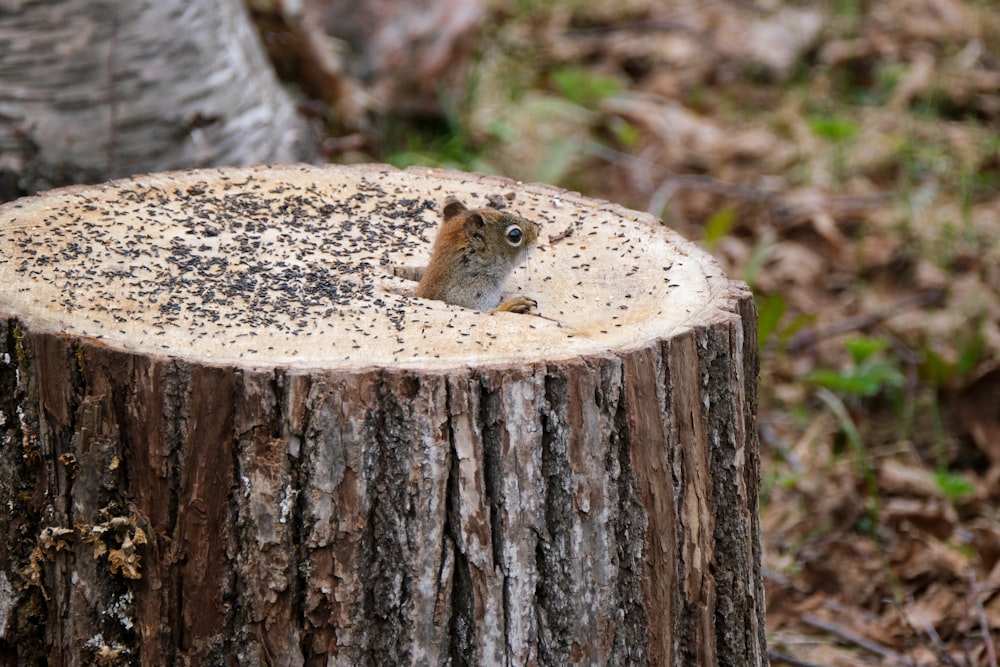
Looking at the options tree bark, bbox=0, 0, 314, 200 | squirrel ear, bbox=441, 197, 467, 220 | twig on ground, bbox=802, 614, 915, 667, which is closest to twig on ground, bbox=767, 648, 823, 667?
twig on ground, bbox=802, 614, 915, 667

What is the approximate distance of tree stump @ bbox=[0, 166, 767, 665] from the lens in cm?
Answer: 235

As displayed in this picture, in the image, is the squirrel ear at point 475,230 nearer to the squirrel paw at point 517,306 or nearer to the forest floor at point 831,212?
the squirrel paw at point 517,306

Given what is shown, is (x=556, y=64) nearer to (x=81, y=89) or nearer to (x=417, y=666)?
(x=81, y=89)

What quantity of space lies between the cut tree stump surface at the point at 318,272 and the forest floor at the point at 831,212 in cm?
156

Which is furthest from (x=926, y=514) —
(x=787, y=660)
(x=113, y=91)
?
(x=113, y=91)

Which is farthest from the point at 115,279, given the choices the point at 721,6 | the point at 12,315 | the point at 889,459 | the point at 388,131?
the point at 721,6

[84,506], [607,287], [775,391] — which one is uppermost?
[607,287]

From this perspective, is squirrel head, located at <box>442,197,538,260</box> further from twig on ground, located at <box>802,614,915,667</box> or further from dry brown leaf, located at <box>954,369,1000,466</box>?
dry brown leaf, located at <box>954,369,1000,466</box>

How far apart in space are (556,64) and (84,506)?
21.4 ft

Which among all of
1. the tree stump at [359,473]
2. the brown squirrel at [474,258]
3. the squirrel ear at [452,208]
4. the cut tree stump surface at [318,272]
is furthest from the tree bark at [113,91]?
the brown squirrel at [474,258]

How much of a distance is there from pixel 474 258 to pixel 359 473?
2.44 ft

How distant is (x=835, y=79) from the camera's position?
8031mm

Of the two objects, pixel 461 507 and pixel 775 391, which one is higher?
pixel 461 507

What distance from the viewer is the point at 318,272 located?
2896 mm
